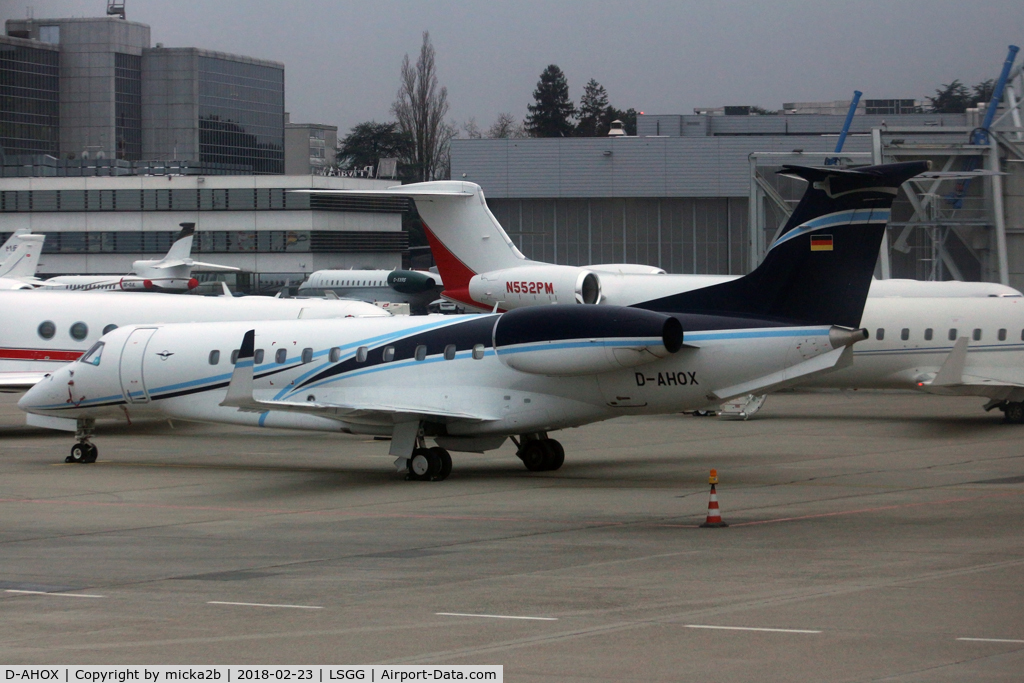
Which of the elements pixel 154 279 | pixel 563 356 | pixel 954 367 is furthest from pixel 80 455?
pixel 154 279

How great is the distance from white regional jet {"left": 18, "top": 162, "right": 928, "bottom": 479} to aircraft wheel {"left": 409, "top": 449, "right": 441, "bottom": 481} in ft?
0.08

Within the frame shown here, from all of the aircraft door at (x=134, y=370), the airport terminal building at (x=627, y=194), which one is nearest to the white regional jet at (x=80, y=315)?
the aircraft door at (x=134, y=370)

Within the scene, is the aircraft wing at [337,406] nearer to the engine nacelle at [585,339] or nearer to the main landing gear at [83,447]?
the engine nacelle at [585,339]

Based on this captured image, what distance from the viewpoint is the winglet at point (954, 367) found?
25.2 meters

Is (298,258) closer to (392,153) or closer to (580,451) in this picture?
(392,153)

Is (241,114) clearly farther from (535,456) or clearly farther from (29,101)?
(535,456)

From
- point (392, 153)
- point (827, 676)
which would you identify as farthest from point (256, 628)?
point (392, 153)

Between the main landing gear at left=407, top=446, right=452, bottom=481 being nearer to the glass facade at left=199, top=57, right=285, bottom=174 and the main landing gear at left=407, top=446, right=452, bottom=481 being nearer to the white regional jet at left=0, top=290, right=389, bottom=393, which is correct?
the white regional jet at left=0, top=290, right=389, bottom=393

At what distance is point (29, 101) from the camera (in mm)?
145875

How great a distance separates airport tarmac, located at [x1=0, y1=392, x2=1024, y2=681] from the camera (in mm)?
8844

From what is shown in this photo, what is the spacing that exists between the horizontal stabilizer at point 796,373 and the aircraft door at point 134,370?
10.4 m

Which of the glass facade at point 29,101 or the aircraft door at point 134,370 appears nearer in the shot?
the aircraft door at point 134,370

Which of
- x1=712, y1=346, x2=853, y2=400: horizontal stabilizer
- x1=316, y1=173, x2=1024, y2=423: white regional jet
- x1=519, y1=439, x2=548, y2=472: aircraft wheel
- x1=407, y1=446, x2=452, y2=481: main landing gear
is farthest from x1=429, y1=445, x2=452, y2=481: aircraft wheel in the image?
x1=316, y1=173, x2=1024, y2=423: white regional jet

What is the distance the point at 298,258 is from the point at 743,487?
76.2 m
